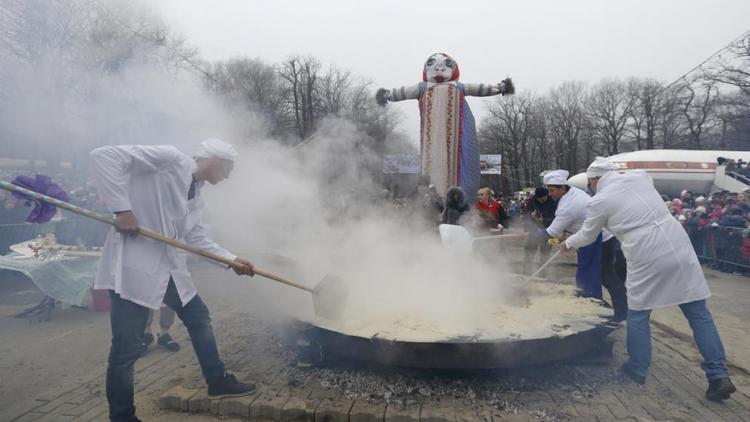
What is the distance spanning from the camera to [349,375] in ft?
11.6

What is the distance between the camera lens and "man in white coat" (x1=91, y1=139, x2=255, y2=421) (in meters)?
2.78

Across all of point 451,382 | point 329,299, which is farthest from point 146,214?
point 451,382

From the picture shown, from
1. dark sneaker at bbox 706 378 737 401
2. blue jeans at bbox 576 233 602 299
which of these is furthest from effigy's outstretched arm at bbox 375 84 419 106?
dark sneaker at bbox 706 378 737 401

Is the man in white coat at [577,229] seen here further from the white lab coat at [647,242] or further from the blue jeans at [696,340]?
the blue jeans at [696,340]

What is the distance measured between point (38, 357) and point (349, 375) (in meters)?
3.23

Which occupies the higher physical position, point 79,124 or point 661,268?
point 79,124

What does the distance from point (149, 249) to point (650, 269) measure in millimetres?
3803

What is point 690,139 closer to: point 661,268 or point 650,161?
point 650,161

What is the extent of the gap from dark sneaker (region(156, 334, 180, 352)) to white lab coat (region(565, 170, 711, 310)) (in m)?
4.10

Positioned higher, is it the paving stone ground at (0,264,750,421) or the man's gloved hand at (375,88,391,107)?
the man's gloved hand at (375,88,391,107)

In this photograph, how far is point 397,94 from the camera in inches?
409

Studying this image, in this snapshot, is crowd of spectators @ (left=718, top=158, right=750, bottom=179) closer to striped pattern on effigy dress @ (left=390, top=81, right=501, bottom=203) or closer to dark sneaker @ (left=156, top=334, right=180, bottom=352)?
striped pattern on effigy dress @ (left=390, top=81, right=501, bottom=203)

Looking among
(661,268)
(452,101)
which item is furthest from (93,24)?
(452,101)

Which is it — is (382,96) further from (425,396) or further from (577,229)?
(425,396)
